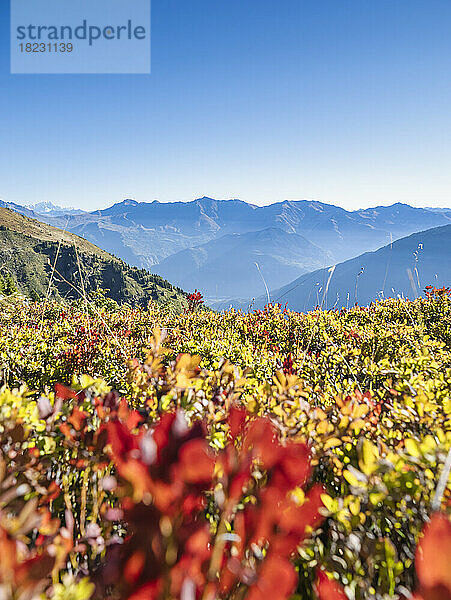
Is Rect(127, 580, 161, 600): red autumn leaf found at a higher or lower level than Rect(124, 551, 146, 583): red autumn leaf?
lower

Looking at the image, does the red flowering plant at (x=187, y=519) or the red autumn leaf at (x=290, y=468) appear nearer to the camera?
the red flowering plant at (x=187, y=519)

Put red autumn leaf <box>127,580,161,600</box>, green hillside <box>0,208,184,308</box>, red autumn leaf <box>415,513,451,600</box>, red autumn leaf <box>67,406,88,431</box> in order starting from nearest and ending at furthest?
red autumn leaf <box>415,513,451,600</box> < red autumn leaf <box>127,580,161,600</box> < red autumn leaf <box>67,406,88,431</box> < green hillside <box>0,208,184,308</box>

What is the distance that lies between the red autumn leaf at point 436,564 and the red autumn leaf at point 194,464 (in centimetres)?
35

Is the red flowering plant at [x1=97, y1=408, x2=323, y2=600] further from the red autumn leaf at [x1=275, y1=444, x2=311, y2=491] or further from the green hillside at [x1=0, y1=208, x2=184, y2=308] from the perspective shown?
the green hillside at [x1=0, y1=208, x2=184, y2=308]

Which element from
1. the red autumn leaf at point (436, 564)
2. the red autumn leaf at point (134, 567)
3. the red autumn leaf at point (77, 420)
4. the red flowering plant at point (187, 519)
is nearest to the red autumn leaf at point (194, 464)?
the red flowering plant at point (187, 519)

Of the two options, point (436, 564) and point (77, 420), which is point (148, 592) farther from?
point (77, 420)

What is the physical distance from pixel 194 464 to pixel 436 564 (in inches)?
15.2

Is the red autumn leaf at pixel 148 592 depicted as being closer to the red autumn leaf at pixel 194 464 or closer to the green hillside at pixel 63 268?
the red autumn leaf at pixel 194 464

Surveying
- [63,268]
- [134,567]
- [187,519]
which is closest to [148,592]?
[134,567]

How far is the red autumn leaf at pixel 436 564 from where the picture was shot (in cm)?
45

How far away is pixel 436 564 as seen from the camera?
0.46 metres

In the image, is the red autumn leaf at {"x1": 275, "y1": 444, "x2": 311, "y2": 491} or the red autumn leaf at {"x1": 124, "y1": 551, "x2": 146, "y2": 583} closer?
the red autumn leaf at {"x1": 124, "y1": 551, "x2": 146, "y2": 583}

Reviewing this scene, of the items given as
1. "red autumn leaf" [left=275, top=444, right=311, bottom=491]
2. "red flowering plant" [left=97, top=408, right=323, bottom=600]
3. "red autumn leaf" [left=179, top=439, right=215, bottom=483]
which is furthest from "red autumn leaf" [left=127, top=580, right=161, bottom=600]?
"red autumn leaf" [left=275, top=444, right=311, bottom=491]

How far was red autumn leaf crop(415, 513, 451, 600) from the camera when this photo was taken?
0.45 meters
